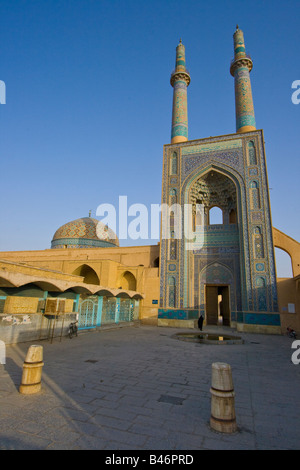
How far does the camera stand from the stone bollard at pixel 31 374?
3619 mm

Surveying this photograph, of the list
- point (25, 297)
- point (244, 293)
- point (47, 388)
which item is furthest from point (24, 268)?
point (244, 293)

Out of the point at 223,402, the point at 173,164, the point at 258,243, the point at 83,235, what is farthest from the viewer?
the point at 83,235

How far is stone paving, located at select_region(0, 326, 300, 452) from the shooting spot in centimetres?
250

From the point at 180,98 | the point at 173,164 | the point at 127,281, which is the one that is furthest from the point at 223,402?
the point at 180,98

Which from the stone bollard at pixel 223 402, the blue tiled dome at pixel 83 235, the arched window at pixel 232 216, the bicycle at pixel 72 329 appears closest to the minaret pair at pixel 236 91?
the arched window at pixel 232 216

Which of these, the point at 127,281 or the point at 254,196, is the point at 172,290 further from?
the point at 254,196

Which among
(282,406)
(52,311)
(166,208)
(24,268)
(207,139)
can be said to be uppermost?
(207,139)

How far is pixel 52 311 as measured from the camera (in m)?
8.46

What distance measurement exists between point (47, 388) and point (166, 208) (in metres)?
14.3

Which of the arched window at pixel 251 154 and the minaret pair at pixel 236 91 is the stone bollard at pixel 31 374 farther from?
the minaret pair at pixel 236 91

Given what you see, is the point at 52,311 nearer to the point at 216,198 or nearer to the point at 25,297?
the point at 25,297

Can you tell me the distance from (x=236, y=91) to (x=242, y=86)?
474 mm

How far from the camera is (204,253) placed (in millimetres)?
16703
